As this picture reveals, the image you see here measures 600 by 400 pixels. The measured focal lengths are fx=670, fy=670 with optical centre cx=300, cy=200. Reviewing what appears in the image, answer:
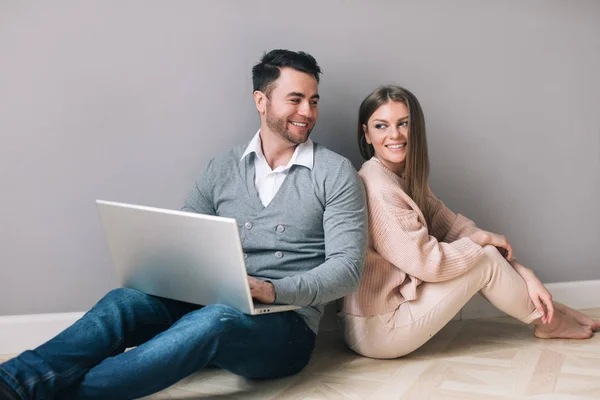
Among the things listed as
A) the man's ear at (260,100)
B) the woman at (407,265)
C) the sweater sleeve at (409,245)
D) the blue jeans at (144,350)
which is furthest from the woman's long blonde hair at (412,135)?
the blue jeans at (144,350)

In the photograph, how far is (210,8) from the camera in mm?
2203

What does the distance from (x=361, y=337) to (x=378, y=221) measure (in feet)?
1.22

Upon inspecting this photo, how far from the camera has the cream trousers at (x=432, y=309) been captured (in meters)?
2.05

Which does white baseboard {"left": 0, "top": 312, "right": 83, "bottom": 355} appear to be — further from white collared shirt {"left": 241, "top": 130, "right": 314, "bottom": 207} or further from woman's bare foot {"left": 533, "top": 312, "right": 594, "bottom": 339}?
woman's bare foot {"left": 533, "top": 312, "right": 594, "bottom": 339}

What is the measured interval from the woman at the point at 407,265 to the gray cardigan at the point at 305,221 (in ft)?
0.46

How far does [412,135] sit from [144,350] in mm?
1062

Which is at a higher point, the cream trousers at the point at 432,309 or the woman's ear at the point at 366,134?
the woman's ear at the point at 366,134

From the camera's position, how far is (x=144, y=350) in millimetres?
1564

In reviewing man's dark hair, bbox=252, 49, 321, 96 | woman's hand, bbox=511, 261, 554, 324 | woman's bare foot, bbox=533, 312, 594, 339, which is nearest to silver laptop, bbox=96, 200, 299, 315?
man's dark hair, bbox=252, 49, 321, 96

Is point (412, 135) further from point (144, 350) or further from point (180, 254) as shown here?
point (144, 350)

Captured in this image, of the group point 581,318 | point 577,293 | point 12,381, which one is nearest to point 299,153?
point 12,381

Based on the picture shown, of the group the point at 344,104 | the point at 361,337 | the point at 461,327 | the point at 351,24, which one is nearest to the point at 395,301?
the point at 361,337

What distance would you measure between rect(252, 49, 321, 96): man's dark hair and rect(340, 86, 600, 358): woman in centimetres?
27

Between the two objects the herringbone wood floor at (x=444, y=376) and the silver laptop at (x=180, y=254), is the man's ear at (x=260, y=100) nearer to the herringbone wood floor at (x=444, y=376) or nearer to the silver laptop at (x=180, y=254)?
the silver laptop at (x=180, y=254)
